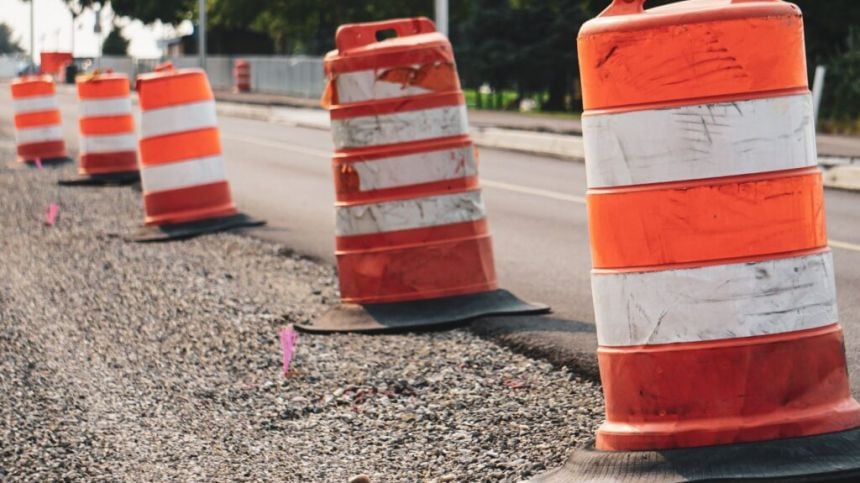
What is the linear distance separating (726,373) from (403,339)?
324cm

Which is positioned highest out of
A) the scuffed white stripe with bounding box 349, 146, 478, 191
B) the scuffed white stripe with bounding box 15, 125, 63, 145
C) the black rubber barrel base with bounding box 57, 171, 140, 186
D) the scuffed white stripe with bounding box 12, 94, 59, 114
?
the scuffed white stripe with bounding box 12, 94, 59, 114

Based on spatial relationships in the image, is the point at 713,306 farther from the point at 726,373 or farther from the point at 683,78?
the point at 683,78

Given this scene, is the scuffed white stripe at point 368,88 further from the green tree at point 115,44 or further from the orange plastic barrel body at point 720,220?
the green tree at point 115,44

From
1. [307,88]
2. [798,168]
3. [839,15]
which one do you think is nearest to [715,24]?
[798,168]

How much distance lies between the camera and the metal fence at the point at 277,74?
51375 mm

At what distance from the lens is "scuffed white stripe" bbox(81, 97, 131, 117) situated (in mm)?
16938

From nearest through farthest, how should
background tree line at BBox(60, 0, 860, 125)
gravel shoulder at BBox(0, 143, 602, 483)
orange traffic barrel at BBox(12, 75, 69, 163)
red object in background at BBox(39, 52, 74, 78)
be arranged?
gravel shoulder at BBox(0, 143, 602, 483) → red object in background at BBox(39, 52, 74, 78) → orange traffic barrel at BBox(12, 75, 69, 163) → background tree line at BBox(60, 0, 860, 125)

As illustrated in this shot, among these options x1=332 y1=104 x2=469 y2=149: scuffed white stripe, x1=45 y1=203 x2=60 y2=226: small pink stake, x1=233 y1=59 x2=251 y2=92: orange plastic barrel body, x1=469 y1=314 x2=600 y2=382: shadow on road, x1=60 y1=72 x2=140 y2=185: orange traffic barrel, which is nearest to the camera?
x1=469 y1=314 x2=600 y2=382: shadow on road

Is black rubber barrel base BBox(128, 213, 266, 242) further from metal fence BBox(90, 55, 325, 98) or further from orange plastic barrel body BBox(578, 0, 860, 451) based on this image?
metal fence BBox(90, 55, 325, 98)

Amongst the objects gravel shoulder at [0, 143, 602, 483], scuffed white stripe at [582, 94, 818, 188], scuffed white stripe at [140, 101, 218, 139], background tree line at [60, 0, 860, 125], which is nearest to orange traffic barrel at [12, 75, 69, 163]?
scuffed white stripe at [140, 101, 218, 139]

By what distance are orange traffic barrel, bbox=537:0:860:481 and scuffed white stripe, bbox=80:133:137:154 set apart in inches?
520

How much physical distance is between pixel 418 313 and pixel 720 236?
3515 mm

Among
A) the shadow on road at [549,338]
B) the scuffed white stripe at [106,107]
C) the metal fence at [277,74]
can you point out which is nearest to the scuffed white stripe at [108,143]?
the scuffed white stripe at [106,107]

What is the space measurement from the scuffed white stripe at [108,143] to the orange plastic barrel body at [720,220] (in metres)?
13.2
